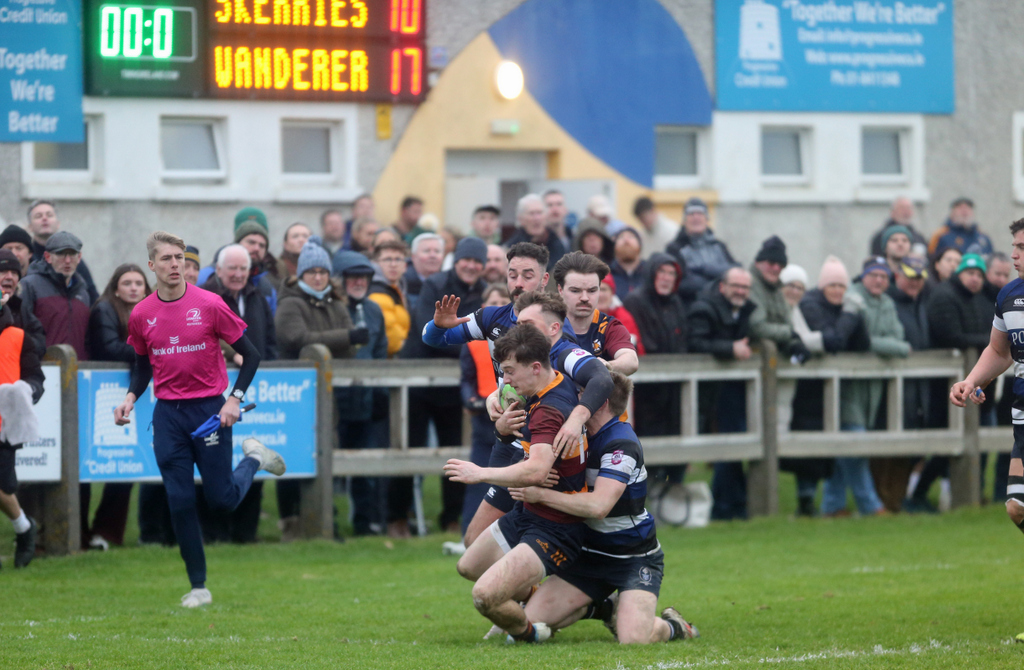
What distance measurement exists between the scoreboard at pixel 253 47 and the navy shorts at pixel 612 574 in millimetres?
7894

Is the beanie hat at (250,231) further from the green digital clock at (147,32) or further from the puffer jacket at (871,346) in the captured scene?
the puffer jacket at (871,346)

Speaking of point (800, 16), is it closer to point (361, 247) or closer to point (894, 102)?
point (894, 102)

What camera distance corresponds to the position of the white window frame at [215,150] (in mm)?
15180

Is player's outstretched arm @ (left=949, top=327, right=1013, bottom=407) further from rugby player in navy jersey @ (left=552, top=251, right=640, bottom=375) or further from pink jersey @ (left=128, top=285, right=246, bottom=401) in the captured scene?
pink jersey @ (left=128, top=285, right=246, bottom=401)

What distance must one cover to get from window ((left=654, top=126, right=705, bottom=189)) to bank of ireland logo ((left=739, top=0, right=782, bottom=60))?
1229 millimetres

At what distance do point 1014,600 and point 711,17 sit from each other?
10.8 metres

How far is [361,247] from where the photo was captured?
13.9 metres

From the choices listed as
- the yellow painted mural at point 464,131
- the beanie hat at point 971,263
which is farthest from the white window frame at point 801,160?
the beanie hat at point 971,263

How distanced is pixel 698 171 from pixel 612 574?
11404 millimetres

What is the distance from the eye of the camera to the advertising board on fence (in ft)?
33.4

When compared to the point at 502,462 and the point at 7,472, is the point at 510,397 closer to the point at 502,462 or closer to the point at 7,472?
the point at 502,462

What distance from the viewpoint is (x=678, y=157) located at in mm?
18422

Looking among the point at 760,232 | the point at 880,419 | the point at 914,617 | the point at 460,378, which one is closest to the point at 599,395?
the point at 914,617

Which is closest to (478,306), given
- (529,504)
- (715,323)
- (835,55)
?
(715,323)
